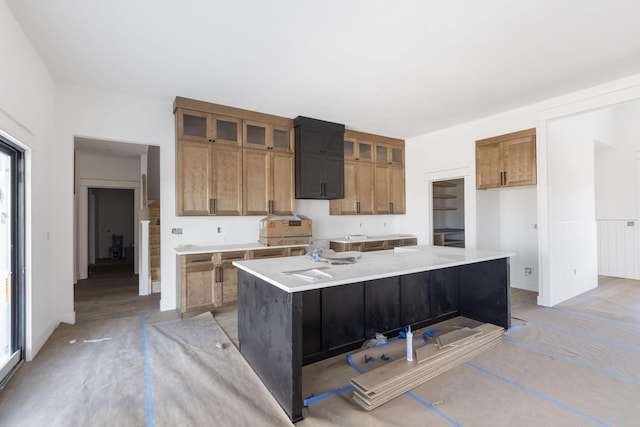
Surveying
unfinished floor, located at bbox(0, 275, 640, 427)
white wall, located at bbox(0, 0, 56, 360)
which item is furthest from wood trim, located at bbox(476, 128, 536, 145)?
white wall, located at bbox(0, 0, 56, 360)

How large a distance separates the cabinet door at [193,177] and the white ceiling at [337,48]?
0.67 meters

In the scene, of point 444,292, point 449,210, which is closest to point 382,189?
point 449,210

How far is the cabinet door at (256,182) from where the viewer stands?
438 centimetres

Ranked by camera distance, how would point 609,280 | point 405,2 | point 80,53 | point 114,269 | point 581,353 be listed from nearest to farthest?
point 405,2 < point 581,353 < point 80,53 < point 609,280 < point 114,269

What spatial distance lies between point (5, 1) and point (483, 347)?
4.69 metres

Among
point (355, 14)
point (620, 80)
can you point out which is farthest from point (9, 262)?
point (620, 80)

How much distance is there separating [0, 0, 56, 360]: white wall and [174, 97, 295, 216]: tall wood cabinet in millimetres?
1282

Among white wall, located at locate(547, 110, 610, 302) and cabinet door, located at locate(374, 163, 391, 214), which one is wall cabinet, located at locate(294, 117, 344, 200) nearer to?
cabinet door, located at locate(374, 163, 391, 214)

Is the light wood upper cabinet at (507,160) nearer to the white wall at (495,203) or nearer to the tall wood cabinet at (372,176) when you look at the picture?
the white wall at (495,203)

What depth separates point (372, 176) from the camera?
5746 millimetres

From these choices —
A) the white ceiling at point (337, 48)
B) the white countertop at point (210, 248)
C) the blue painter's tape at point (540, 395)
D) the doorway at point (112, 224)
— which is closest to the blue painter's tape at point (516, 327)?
the blue painter's tape at point (540, 395)

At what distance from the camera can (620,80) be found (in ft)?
11.3

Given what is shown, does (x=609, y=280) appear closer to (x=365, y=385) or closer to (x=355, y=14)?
(x=365, y=385)

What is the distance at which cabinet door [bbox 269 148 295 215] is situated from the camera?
458cm
